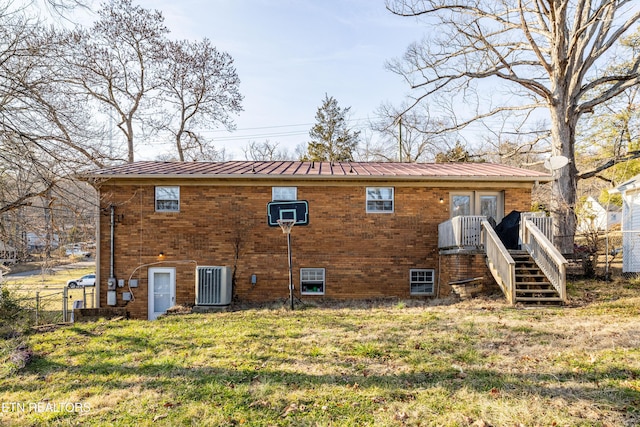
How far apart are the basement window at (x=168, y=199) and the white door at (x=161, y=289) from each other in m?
1.97

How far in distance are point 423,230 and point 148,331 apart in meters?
8.66

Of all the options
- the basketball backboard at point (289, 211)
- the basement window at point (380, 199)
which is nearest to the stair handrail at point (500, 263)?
the basement window at point (380, 199)

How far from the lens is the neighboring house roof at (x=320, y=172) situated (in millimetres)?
11945

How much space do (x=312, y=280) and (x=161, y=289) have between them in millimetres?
4918

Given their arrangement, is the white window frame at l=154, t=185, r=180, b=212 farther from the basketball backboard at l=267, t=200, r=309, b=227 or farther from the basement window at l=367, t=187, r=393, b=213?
the basement window at l=367, t=187, r=393, b=213

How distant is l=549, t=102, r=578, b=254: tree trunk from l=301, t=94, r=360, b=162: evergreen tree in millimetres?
19043

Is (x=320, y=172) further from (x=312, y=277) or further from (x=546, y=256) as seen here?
(x=546, y=256)

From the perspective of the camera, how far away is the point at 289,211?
40.6ft

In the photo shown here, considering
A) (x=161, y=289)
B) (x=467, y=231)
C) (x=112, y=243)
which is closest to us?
(x=467, y=231)

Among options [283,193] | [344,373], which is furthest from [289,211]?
[344,373]

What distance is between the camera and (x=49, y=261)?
9453 millimetres

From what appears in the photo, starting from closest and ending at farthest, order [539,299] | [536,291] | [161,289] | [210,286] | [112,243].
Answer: [539,299], [536,291], [210,286], [112,243], [161,289]

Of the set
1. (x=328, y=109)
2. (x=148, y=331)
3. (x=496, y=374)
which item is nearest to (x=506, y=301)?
(x=496, y=374)

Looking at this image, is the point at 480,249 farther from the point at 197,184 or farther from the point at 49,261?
the point at 49,261
